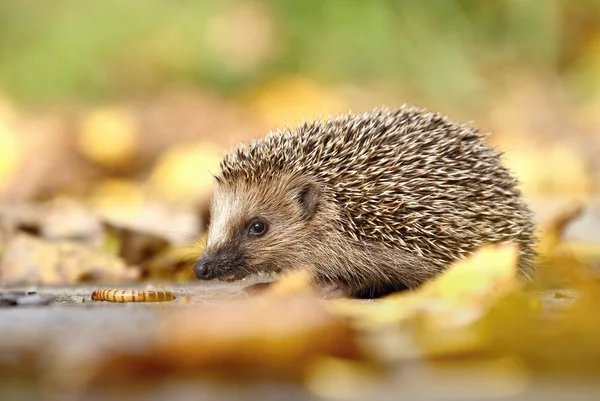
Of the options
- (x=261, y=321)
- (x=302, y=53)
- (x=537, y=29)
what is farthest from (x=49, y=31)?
(x=261, y=321)

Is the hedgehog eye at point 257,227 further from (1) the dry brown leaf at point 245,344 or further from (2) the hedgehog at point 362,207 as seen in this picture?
(1) the dry brown leaf at point 245,344

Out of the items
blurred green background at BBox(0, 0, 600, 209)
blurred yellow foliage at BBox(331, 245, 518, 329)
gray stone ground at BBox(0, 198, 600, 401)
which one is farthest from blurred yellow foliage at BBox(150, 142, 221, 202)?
gray stone ground at BBox(0, 198, 600, 401)

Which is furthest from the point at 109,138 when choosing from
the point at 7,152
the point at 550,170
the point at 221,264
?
the point at 221,264

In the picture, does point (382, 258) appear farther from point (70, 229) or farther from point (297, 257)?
point (70, 229)

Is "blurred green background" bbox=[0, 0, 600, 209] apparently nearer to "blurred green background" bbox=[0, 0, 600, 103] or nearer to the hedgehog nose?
"blurred green background" bbox=[0, 0, 600, 103]

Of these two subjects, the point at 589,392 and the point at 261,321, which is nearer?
the point at 589,392
